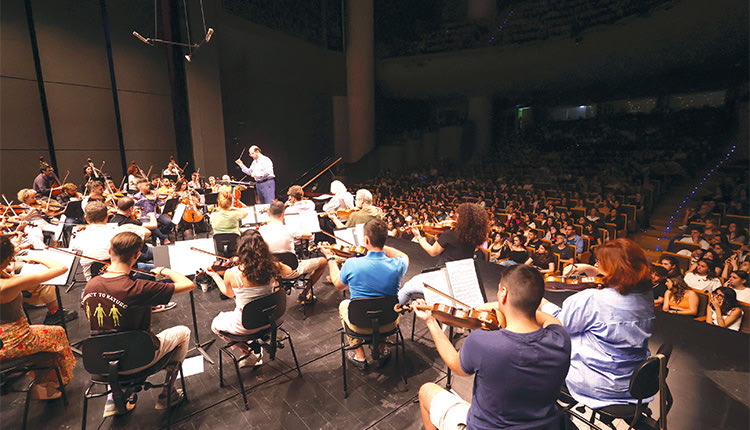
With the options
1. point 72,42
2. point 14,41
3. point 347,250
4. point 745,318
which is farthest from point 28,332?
point 72,42

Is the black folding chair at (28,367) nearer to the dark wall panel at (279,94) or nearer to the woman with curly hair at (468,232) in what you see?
the woman with curly hair at (468,232)

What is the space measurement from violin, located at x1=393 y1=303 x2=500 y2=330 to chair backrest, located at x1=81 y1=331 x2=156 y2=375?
1565mm

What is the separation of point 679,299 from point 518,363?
3.87m

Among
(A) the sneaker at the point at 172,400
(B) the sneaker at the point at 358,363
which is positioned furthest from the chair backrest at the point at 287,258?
(A) the sneaker at the point at 172,400

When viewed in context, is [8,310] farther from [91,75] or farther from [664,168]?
[664,168]

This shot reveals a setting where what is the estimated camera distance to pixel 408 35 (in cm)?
1521

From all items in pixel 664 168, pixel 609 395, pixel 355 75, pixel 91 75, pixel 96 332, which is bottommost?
pixel 609 395

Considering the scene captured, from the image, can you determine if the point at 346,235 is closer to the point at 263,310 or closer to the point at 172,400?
the point at 263,310

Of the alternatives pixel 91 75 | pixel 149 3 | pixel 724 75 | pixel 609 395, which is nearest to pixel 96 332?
pixel 609 395

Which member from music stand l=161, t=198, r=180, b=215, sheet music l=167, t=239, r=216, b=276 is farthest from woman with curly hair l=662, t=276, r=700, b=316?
music stand l=161, t=198, r=180, b=215

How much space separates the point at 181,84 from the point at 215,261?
28.4 feet

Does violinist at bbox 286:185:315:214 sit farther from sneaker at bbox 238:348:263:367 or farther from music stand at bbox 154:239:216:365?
sneaker at bbox 238:348:263:367

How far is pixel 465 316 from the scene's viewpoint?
1.99 m

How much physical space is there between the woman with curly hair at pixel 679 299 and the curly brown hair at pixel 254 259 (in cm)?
422
